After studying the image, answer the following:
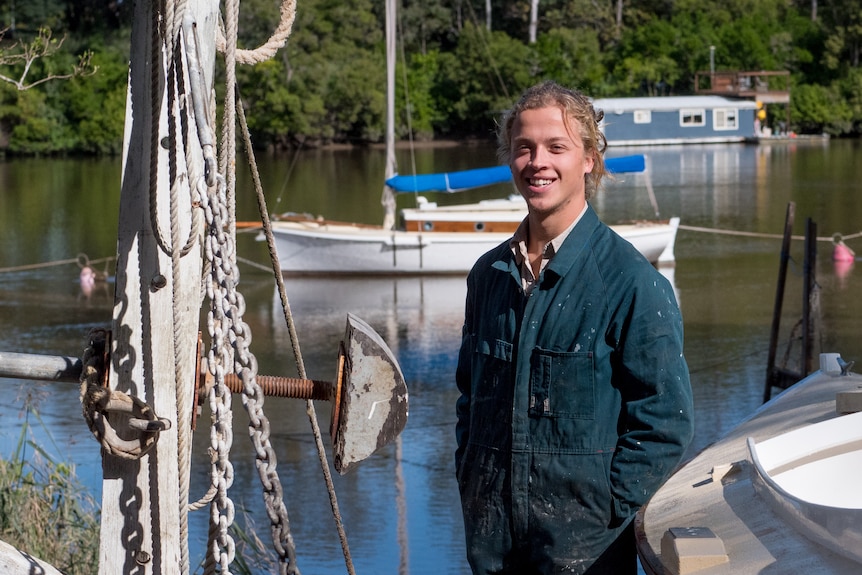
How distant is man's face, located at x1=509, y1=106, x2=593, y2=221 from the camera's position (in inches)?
124

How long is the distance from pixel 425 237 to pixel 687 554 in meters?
16.1

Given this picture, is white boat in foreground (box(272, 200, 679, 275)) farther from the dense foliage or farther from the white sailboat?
the dense foliage

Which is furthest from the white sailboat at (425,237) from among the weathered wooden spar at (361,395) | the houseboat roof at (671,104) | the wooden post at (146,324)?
Result: the houseboat roof at (671,104)

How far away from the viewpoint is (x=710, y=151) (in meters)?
48.7

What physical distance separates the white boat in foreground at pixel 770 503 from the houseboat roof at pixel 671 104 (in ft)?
156

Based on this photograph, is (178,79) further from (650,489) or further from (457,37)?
(457,37)

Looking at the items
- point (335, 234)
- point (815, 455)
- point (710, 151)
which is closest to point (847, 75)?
point (710, 151)

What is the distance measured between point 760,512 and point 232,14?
2.56m

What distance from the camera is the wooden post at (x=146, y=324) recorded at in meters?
3.11

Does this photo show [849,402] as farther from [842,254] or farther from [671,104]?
[671,104]

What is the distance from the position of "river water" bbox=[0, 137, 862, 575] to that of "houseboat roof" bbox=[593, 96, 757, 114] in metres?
14.8

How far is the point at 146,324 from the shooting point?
313 cm

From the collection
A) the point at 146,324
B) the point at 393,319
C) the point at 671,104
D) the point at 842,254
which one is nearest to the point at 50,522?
the point at 146,324

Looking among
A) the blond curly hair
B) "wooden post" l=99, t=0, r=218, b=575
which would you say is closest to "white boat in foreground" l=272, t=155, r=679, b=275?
the blond curly hair
